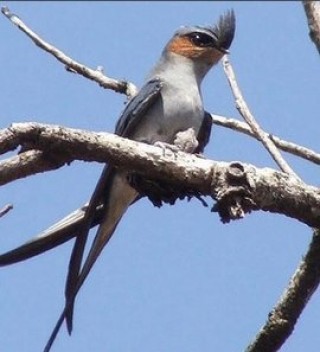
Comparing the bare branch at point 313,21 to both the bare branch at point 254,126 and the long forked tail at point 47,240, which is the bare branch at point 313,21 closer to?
the bare branch at point 254,126

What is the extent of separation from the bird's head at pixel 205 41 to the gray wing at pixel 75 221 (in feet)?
1.89

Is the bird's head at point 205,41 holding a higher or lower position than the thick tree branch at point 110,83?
higher

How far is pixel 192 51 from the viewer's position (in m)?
6.70

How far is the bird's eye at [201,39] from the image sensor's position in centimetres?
656

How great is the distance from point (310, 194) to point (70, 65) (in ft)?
8.21

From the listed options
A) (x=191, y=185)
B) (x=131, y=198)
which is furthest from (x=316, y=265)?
(x=131, y=198)

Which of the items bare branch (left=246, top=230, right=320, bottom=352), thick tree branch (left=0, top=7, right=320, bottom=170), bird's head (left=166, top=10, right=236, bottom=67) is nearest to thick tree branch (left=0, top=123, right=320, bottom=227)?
bare branch (left=246, top=230, right=320, bottom=352)

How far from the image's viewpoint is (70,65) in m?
5.92

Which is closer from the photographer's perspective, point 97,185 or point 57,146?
point 57,146

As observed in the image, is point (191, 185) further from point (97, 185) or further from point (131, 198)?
point (131, 198)

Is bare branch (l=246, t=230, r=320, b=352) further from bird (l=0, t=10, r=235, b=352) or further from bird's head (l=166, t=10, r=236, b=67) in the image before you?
bird's head (l=166, t=10, r=236, b=67)

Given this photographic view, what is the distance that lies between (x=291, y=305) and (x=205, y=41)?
301 centimetres

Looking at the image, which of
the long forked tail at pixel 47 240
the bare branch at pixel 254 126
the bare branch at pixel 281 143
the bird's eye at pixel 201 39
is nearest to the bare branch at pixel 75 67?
the bird's eye at pixel 201 39

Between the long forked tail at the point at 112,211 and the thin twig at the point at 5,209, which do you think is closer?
the thin twig at the point at 5,209
